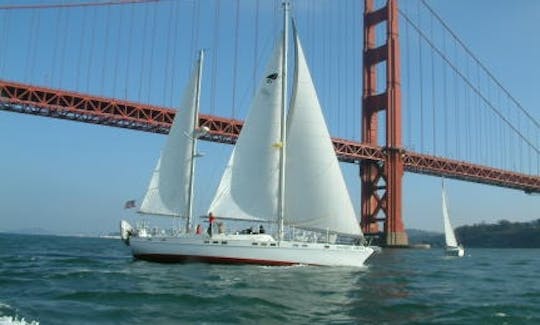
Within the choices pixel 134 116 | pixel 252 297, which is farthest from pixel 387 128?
pixel 252 297

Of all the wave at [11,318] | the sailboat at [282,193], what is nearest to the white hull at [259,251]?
the sailboat at [282,193]

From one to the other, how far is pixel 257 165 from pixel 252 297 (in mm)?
9704

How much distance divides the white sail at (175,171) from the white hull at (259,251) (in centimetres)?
277

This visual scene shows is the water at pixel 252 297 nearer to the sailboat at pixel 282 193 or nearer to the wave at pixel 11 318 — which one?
the wave at pixel 11 318

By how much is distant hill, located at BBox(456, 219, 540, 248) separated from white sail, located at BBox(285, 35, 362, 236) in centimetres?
8944

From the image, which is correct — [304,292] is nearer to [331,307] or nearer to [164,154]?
[331,307]

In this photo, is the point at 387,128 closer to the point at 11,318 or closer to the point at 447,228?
the point at 447,228

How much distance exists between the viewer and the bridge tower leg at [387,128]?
55812 millimetres

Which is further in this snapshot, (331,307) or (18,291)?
(18,291)

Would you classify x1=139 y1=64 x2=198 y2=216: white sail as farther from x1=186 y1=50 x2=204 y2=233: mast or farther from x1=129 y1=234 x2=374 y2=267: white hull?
x1=129 y1=234 x2=374 y2=267: white hull

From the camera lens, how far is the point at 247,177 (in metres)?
22.2

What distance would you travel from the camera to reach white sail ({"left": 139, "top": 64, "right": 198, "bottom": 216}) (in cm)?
2489

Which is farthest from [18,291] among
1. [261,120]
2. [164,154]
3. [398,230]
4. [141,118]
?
[398,230]

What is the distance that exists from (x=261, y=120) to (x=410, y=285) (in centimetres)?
847
